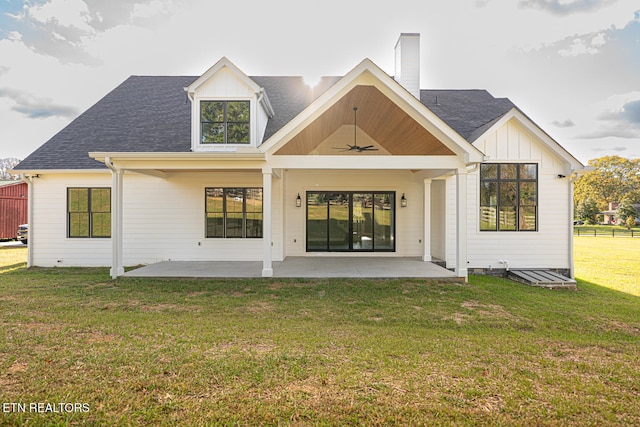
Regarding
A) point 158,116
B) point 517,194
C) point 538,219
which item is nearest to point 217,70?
point 158,116

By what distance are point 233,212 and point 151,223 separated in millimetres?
2644

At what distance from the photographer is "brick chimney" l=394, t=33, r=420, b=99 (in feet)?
38.2

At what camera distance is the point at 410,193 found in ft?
37.2

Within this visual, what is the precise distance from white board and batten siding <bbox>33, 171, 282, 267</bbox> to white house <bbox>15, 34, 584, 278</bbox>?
0.12ft

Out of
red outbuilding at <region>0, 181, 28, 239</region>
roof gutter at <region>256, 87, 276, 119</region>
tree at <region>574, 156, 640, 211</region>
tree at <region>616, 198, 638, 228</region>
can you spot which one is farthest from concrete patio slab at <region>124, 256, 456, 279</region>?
tree at <region>574, 156, 640, 211</region>

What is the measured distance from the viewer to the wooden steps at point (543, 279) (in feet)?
27.2

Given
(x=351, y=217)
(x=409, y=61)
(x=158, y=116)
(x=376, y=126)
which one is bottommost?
(x=351, y=217)

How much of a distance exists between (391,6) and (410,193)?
21.7 feet

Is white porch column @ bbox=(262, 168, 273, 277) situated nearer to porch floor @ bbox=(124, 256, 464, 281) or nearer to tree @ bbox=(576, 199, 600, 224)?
porch floor @ bbox=(124, 256, 464, 281)

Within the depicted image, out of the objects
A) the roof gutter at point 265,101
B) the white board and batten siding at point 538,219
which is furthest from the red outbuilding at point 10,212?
the white board and batten siding at point 538,219

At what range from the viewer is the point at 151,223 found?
1052 centimetres

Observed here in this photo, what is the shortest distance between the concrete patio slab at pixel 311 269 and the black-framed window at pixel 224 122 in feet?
12.0

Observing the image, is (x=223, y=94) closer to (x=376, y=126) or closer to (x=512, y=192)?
(x=376, y=126)

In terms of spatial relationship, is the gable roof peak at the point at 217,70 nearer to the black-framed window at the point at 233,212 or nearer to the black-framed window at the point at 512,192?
the black-framed window at the point at 233,212
